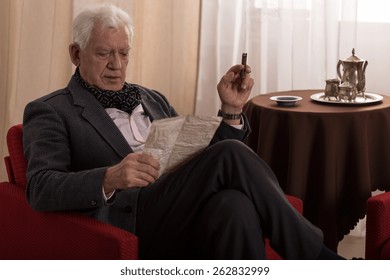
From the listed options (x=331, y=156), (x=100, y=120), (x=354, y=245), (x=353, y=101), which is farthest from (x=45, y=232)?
(x=354, y=245)

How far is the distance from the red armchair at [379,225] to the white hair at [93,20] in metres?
0.99

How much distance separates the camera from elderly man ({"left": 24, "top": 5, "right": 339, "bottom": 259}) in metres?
1.99

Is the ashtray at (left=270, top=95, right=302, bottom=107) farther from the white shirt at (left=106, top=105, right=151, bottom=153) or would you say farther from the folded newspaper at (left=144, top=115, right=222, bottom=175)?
the folded newspaper at (left=144, top=115, right=222, bottom=175)

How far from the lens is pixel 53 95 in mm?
2385

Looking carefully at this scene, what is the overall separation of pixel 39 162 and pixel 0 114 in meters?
2.15

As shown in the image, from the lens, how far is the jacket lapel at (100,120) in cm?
233

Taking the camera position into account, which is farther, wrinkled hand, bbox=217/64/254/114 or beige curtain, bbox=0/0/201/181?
beige curtain, bbox=0/0/201/181

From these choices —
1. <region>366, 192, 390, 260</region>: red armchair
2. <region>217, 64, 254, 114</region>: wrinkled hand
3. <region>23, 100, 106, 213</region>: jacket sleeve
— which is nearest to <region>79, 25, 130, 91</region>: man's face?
<region>23, 100, 106, 213</region>: jacket sleeve

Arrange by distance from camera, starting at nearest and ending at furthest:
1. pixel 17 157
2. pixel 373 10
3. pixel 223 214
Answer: pixel 223 214
pixel 17 157
pixel 373 10

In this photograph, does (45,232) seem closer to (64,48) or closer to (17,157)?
(17,157)

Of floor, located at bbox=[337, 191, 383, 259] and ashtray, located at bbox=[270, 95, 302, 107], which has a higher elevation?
Answer: ashtray, located at bbox=[270, 95, 302, 107]

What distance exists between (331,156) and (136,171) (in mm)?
1193

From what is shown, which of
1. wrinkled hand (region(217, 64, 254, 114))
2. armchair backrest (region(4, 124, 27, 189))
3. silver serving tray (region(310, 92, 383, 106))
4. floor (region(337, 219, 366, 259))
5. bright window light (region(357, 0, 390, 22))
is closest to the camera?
armchair backrest (region(4, 124, 27, 189))

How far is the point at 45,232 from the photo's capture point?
2125 mm
